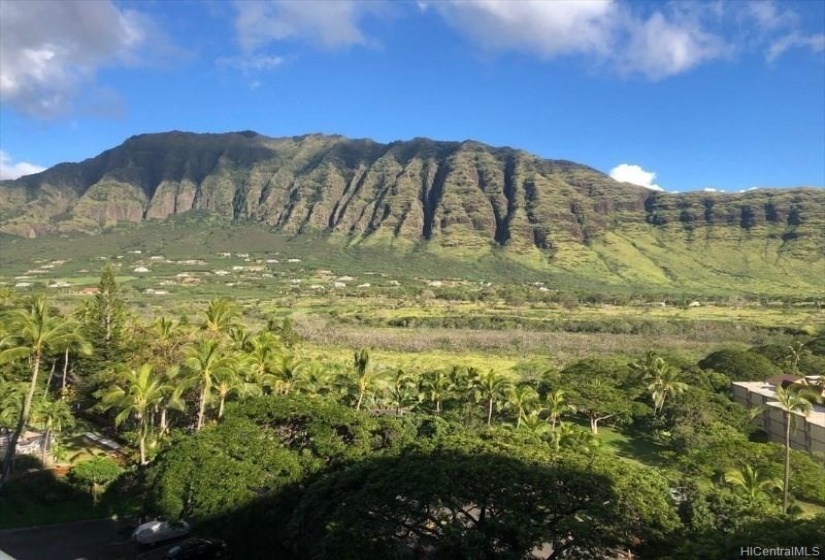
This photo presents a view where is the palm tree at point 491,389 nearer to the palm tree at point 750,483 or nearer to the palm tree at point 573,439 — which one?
the palm tree at point 573,439

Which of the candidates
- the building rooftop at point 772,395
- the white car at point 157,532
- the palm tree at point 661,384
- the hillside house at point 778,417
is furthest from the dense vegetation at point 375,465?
the building rooftop at point 772,395

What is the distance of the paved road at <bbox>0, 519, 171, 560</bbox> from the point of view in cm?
2428

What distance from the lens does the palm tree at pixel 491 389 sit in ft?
167

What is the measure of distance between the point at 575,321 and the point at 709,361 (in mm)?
54516

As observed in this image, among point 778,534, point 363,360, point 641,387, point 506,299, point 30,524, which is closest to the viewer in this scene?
point 778,534

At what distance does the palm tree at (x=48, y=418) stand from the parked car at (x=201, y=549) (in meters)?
16.5

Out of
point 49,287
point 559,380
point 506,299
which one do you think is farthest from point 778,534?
point 49,287

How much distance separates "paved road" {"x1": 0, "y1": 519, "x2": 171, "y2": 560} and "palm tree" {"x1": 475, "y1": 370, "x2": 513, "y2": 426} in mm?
31580

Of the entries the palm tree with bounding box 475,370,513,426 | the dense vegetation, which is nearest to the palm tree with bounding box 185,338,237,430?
the dense vegetation

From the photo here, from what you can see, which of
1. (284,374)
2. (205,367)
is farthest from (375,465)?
(284,374)

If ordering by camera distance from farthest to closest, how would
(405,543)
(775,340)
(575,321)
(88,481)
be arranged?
(575,321) < (775,340) < (88,481) < (405,543)

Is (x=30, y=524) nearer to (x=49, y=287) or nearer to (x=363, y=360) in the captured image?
(x=363, y=360)

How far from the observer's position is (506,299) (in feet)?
594

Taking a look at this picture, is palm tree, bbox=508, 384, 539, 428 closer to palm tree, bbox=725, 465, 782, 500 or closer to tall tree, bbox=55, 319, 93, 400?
palm tree, bbox=725, 465, 782, 500
